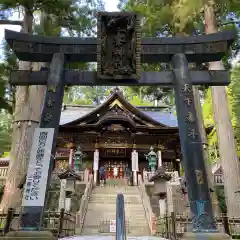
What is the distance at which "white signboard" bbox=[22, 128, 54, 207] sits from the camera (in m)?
5.38

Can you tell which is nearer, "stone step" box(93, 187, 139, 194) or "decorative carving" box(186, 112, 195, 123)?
"decorative carving" box(186, 112, 195, 123)

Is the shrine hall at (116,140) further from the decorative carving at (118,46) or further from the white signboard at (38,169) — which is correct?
the white signboard at (38,169)

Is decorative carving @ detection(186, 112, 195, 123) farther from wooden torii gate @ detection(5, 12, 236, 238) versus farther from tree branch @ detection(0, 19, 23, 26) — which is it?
tree branch @ detection(0, 19, 23, 26)

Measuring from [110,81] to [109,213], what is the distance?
743 centimetres

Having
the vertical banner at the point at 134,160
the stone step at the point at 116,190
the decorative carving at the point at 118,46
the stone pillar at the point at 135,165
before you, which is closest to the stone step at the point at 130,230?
the stone step at the point at 116,190

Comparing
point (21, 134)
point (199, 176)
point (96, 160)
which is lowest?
point (199, 176)

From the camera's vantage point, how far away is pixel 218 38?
677 centimetres

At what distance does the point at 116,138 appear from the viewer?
2006cm

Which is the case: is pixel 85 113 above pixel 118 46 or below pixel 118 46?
above

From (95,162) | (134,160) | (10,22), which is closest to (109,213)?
(134,160)

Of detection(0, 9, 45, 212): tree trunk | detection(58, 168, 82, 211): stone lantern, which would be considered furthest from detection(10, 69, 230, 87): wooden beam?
→ detection(58, 168, 82, 211): stone lantern

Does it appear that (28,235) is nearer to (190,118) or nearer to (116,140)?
(190,118)

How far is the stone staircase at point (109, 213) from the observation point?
1067 centimetres

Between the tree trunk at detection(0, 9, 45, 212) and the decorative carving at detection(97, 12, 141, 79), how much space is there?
3.67 meters
